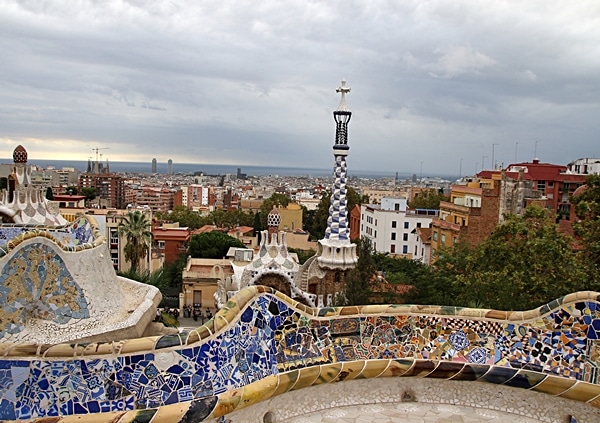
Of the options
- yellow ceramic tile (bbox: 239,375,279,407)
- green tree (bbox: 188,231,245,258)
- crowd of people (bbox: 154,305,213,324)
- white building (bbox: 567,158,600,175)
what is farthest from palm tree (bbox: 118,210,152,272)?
white building (bbox: 567,158,600,175)

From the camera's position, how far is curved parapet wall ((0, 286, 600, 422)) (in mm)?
3346

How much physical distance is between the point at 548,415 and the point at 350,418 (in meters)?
1.60

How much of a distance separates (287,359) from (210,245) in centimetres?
2928

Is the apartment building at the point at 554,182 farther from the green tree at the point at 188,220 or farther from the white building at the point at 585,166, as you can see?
the green tree at the point at 188,220

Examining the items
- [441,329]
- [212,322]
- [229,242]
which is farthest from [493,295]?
[229,242]

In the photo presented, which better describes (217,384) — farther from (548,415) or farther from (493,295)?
(493,295)

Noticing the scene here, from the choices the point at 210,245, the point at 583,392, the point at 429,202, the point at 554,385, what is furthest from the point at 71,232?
the point at 429,202

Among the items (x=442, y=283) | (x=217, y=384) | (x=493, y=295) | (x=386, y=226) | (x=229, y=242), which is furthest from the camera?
(x=386, y=226)

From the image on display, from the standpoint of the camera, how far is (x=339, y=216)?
14.7 m

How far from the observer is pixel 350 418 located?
4.25m

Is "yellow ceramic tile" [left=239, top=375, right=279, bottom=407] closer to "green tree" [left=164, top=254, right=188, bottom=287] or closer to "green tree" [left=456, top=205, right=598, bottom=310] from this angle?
"green tree" [left=456, top=205, right=598, bottom=310]

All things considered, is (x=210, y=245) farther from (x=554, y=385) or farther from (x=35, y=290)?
(x=554, y=385)

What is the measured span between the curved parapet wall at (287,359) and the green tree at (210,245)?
2856 centimetres

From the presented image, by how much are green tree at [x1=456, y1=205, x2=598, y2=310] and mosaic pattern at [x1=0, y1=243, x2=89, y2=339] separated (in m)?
7.51
